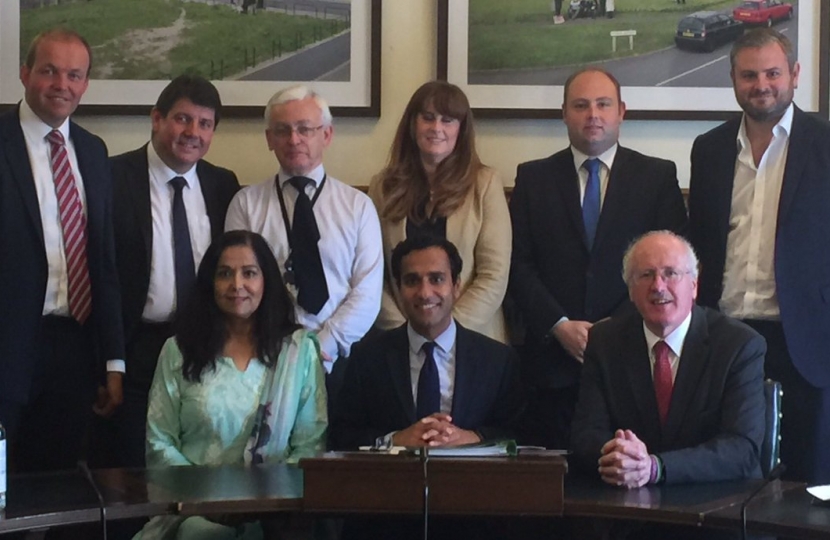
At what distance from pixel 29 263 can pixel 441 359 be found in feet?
3.87

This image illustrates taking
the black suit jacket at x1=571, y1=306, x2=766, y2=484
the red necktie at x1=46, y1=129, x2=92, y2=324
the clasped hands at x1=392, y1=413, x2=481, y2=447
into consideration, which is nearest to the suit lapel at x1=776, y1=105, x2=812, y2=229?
the black suit jacket at x1=571, y1=306, x2=766, y2=484

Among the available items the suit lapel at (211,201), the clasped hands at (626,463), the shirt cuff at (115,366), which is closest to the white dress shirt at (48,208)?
the shirt cuff at (115,366)

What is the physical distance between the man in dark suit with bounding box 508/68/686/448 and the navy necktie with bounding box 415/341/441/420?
16.2 inches

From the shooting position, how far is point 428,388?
3010mm

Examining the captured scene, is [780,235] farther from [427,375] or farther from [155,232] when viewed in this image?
[155,232]

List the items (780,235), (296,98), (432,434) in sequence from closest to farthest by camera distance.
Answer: (432,434)
(780,235)
(296,98)

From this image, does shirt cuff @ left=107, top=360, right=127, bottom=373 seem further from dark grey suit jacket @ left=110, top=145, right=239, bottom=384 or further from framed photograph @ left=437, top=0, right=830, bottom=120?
framed photograph @ left=437, top=0, right=830, bottom=120

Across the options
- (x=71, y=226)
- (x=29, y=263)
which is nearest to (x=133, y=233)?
(x=71, y=226)

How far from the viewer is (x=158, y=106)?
11.2 feet

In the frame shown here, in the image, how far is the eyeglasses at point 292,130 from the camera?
334cm

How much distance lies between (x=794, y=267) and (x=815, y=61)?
1101 mm

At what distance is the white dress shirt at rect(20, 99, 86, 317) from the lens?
3.08 m

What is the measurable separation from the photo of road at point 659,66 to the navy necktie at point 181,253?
50.6 inches

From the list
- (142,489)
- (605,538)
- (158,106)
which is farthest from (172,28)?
(605,538)
